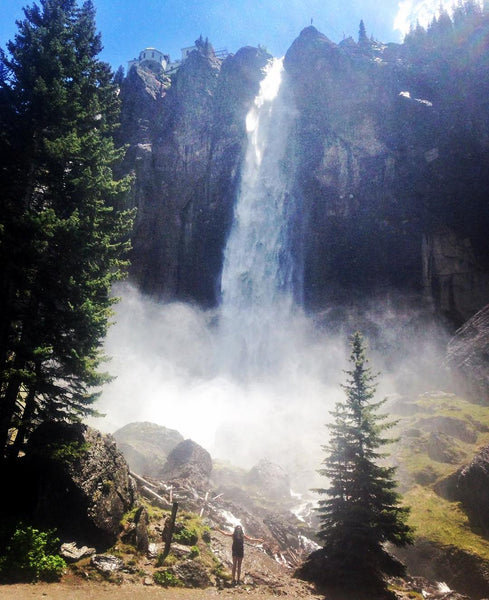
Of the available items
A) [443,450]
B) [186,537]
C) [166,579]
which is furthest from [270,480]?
[166,579]

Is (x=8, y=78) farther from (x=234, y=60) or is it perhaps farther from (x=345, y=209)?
(x=234, y=60)

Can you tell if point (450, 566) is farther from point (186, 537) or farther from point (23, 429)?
point (23, 429)

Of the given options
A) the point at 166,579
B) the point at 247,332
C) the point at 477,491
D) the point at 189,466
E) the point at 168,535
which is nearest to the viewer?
the point at 166,579

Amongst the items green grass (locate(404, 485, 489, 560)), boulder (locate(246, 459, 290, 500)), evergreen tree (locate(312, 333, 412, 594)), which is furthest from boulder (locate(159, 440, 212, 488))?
green grass (locate(404, 485, 489, 560))

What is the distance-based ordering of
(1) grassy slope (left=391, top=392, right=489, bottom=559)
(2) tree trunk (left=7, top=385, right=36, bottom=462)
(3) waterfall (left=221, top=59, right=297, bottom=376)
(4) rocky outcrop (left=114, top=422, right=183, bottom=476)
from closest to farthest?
(2) tree trunk (left=7, top=385, right=36, bottom=462)
(1) grassy slope (left=391, top=392, right=489, bottom=559)
(4) rocky outcrop (left=114, top=422, right=183, bottom=476)
(3) waterfall (left=221, top=59, right=297, bottom=376)

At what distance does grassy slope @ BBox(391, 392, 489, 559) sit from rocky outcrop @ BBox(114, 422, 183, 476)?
624 inches

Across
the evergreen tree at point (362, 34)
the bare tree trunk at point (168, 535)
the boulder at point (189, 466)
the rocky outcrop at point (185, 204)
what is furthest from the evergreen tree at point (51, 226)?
the evergreen tree at point (362, 34)

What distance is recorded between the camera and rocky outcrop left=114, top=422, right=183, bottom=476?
2473cm

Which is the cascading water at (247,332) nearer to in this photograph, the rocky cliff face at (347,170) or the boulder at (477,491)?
the rocky cliff face at (347,170)

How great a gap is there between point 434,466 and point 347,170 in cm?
3580

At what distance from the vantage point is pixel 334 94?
1989 inches

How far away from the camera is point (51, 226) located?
12.0 m

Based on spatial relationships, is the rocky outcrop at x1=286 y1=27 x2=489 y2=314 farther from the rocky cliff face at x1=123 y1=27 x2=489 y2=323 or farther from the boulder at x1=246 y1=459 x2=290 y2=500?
the boulder at x1=246 y1=459 x2=290 y2=500

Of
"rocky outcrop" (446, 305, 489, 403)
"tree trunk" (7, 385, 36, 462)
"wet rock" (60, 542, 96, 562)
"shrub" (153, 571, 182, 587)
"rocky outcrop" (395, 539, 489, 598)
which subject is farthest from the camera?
"rocky outcrop" (446, 305, 489, 403)
